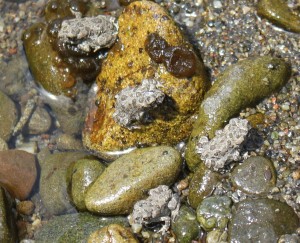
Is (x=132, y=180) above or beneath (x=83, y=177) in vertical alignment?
above

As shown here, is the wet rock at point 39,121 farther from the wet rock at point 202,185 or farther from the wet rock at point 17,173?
the wet rock at point 202,185

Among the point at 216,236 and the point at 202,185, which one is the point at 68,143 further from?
the point at 216,236

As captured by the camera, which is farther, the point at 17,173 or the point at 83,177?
the point at 17,173

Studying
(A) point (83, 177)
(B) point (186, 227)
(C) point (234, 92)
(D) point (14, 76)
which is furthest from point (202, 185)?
(D) point (14, 76)

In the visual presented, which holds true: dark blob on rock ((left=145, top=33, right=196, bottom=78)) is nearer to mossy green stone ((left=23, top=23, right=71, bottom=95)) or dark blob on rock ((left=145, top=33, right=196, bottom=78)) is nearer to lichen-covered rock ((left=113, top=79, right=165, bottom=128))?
lichen-covered rock ((left=113, top=79, right=165, bottom=128))

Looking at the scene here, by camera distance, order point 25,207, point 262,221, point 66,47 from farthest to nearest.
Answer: point 66,47, point 25,207, point 262,221

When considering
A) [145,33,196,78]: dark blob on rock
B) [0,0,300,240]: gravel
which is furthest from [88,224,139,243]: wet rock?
[145,33,196,78]: dark blob on rock

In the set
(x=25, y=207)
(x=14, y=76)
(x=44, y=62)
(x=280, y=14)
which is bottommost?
(x=25, y=207)

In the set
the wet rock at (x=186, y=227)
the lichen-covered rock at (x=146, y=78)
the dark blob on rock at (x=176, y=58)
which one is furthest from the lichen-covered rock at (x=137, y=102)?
the wet rock at (x=186, y=227)
